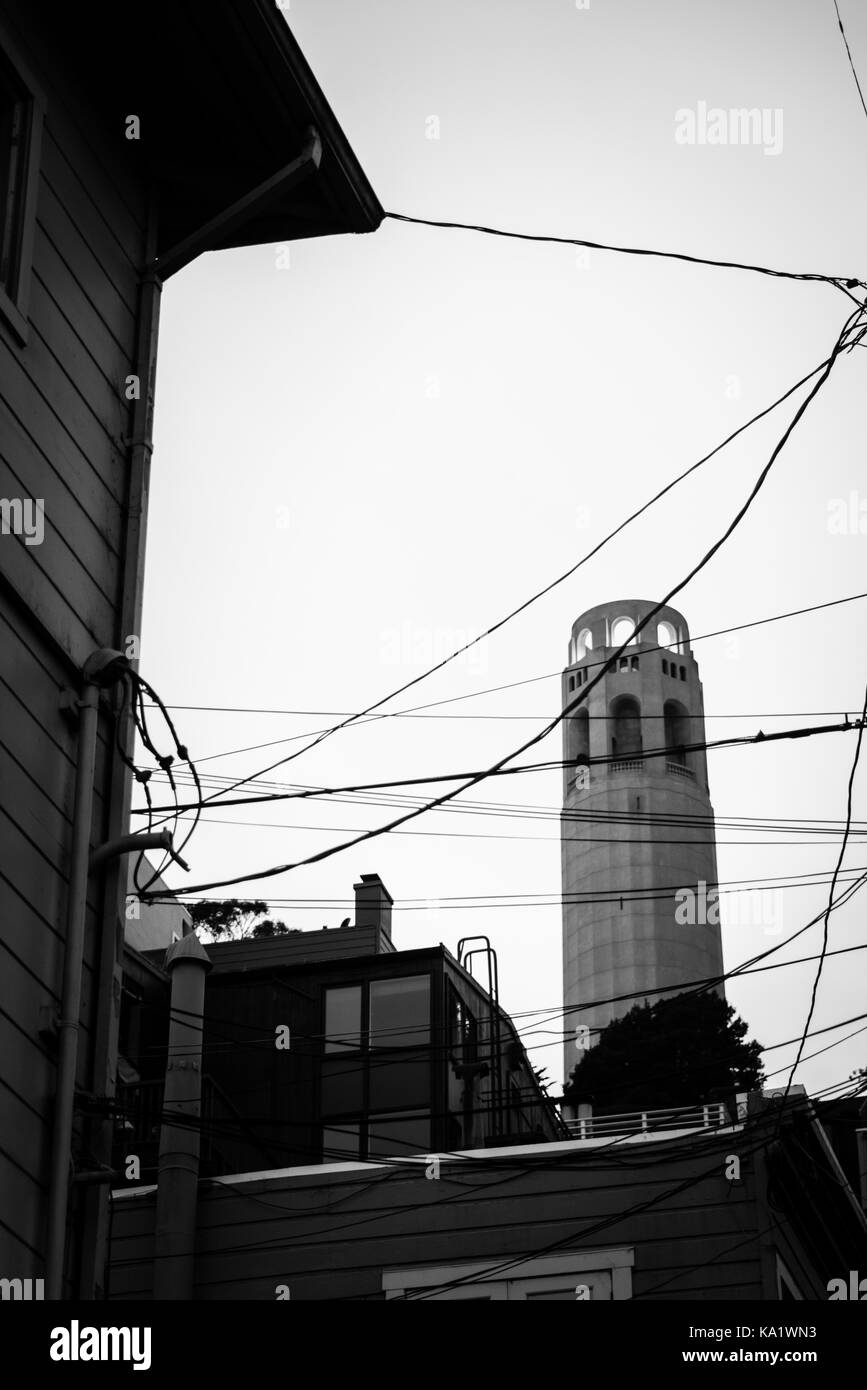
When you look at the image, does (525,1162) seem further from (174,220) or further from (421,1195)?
(174,220)

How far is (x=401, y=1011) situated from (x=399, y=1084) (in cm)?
102

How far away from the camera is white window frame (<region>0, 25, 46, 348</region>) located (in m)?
7.16

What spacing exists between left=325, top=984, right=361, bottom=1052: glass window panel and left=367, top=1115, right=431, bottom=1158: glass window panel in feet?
Result: 4.25

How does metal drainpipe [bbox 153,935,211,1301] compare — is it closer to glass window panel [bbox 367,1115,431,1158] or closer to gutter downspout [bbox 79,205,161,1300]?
glass window panel [bbox 367,1115,431,1158]

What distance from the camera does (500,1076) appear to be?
77.6ft

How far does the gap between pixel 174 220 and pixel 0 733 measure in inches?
149

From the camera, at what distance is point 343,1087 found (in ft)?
67.6

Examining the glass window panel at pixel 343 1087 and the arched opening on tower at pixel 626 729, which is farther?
the arched opening on tower at pixel 626 729

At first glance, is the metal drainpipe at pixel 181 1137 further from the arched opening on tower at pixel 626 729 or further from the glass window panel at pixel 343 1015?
the arched opening on tower at pixel 626 729

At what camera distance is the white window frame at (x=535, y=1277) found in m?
15.3

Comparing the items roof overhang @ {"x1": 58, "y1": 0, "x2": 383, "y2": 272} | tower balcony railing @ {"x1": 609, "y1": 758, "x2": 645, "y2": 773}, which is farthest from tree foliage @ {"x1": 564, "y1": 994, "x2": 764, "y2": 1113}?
tower balcony railing @ {"x1": 609, "y1": 758, "x2": 645, "y2": 773}

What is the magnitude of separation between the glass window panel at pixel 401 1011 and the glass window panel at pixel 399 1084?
0.29 m

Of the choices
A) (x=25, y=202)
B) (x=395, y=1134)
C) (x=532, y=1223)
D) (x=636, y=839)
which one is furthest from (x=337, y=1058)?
(x=636, y=839)

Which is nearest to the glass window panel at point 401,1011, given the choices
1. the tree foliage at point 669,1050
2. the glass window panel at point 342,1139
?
the glass window panel at point 342,1139
